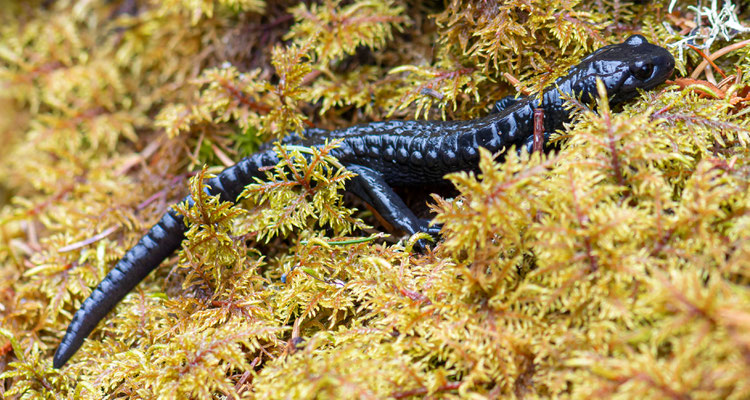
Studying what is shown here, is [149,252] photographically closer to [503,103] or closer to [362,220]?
[362,220]

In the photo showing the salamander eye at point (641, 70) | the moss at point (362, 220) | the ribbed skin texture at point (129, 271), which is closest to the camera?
the moss at point (362, 220)

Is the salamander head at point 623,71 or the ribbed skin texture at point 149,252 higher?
the salamander head at point 623,71

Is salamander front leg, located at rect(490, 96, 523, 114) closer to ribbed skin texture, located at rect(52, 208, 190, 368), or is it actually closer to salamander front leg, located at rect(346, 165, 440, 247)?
salamander front leg, located at rect(346, 165, 440, 247)

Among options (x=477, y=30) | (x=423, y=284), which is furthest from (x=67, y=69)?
(x=423, y=284)

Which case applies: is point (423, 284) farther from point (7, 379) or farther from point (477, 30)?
point (7, 379)

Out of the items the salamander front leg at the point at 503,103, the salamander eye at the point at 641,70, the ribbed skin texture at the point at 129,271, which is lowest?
the ribbed skin texture at the point at 129,271

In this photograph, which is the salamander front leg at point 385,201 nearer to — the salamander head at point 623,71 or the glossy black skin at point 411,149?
the glossy black skin at point 411,149

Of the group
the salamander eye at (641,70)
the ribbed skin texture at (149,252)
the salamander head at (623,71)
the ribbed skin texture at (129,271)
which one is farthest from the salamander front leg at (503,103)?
the ribbed skin texture at (129,271)
